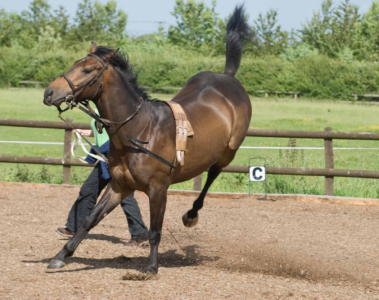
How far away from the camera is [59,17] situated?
64.0 m

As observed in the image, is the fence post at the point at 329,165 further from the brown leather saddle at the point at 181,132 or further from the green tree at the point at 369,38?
the green tree at the point at 369,38

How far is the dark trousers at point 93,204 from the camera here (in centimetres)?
683

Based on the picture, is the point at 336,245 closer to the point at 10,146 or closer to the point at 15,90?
the point at 10,146

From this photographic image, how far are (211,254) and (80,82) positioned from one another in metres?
2.56

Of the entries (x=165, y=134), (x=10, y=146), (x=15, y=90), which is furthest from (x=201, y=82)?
(x=15, y=90)

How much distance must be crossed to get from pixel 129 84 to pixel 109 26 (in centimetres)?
6227

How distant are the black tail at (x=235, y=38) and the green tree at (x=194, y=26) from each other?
52973mm

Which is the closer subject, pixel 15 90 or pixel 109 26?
pixel 15 90

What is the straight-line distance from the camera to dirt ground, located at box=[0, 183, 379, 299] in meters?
4.88

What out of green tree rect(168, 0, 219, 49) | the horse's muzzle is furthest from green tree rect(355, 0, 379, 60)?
the horse's muzzle

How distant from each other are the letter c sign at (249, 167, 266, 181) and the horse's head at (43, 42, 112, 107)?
16.3 ft

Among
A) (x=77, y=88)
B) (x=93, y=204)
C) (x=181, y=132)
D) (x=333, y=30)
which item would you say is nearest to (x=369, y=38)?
(x=333, y=30)

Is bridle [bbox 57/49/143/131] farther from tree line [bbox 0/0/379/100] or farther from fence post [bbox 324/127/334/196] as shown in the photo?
tree line [bbox 0/0/379/100]

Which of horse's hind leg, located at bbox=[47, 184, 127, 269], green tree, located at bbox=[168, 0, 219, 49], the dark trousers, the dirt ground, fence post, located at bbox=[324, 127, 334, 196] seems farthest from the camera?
green tree, located at bbox=[168, 0, 219, 49]
